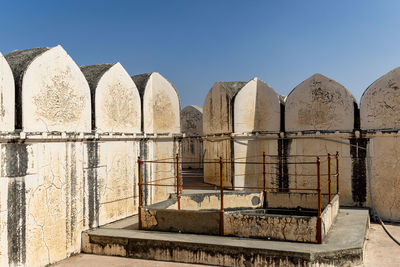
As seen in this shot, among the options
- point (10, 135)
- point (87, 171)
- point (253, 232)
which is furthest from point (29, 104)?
point (253, 232)

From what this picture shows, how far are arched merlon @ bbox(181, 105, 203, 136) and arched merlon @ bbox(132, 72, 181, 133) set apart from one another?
10.1 m

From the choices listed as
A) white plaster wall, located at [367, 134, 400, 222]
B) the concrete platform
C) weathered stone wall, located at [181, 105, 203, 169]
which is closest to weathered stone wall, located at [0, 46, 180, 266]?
the concrete platform

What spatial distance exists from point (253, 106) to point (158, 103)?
11.0ft

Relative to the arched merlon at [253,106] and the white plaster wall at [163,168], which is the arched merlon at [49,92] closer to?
A: the white plaster wall at [163,168]

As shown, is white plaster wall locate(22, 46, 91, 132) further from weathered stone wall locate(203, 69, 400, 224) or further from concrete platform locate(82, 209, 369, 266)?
weathered stone wall locate(203, 69, 400, 224)

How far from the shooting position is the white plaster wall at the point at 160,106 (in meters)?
10.3

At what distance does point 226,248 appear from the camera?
6.73 metres

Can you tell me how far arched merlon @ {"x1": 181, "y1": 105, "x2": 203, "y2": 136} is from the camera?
21484 mm

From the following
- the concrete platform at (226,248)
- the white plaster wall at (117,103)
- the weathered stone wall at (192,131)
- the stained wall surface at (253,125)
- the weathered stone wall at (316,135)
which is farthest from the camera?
the weathered stone wall at (192,131)

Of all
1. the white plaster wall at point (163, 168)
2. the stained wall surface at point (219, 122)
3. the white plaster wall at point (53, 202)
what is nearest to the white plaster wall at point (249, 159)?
the stained wall surface at point (219, 122)

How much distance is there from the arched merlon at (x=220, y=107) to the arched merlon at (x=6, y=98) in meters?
7.37

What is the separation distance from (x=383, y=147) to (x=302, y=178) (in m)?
2.42

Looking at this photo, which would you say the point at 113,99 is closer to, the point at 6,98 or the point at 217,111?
the point at 6,98

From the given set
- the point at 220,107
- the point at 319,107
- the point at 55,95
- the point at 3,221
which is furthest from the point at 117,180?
the point at 319,107
